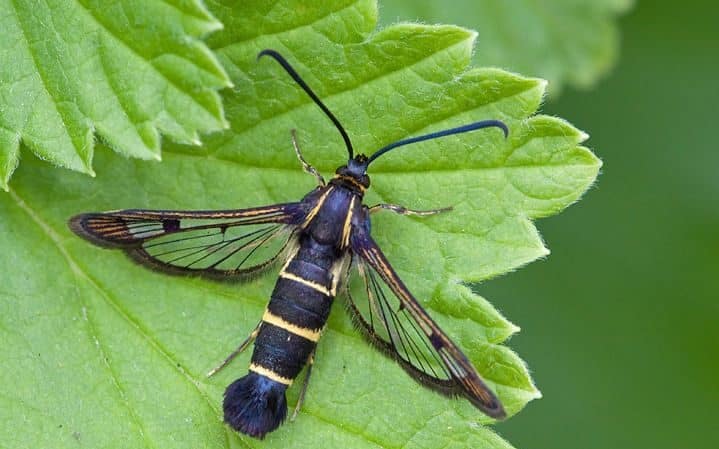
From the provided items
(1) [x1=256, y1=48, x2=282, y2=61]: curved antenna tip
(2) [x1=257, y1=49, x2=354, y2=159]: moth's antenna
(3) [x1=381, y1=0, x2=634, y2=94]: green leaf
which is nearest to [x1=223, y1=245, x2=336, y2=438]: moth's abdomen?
(2) [x1=257, y1=49, x2=354, y2=159]: moth's antenna

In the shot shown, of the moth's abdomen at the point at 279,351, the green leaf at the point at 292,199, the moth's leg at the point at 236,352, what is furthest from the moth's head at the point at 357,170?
the moth's leg at the point at 236,352

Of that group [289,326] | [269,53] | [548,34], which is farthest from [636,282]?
[269,53]

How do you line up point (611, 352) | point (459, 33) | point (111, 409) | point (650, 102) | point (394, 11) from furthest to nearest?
point (650, 102) → point (611, 352) → point (394, 11) → point (111, 409) → point (459, 33)

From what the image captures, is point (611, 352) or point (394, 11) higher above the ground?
point (394, 11)

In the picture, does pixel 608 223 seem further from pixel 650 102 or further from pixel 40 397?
pixel 40 397

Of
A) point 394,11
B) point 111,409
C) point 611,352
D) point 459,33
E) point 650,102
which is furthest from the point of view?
point 650,102

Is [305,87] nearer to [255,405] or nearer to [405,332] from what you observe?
[405,332]

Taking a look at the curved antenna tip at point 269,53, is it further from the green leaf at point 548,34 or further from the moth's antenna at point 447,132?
the green leaf at point 548,34

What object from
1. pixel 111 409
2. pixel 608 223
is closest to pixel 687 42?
pixel 608 223
